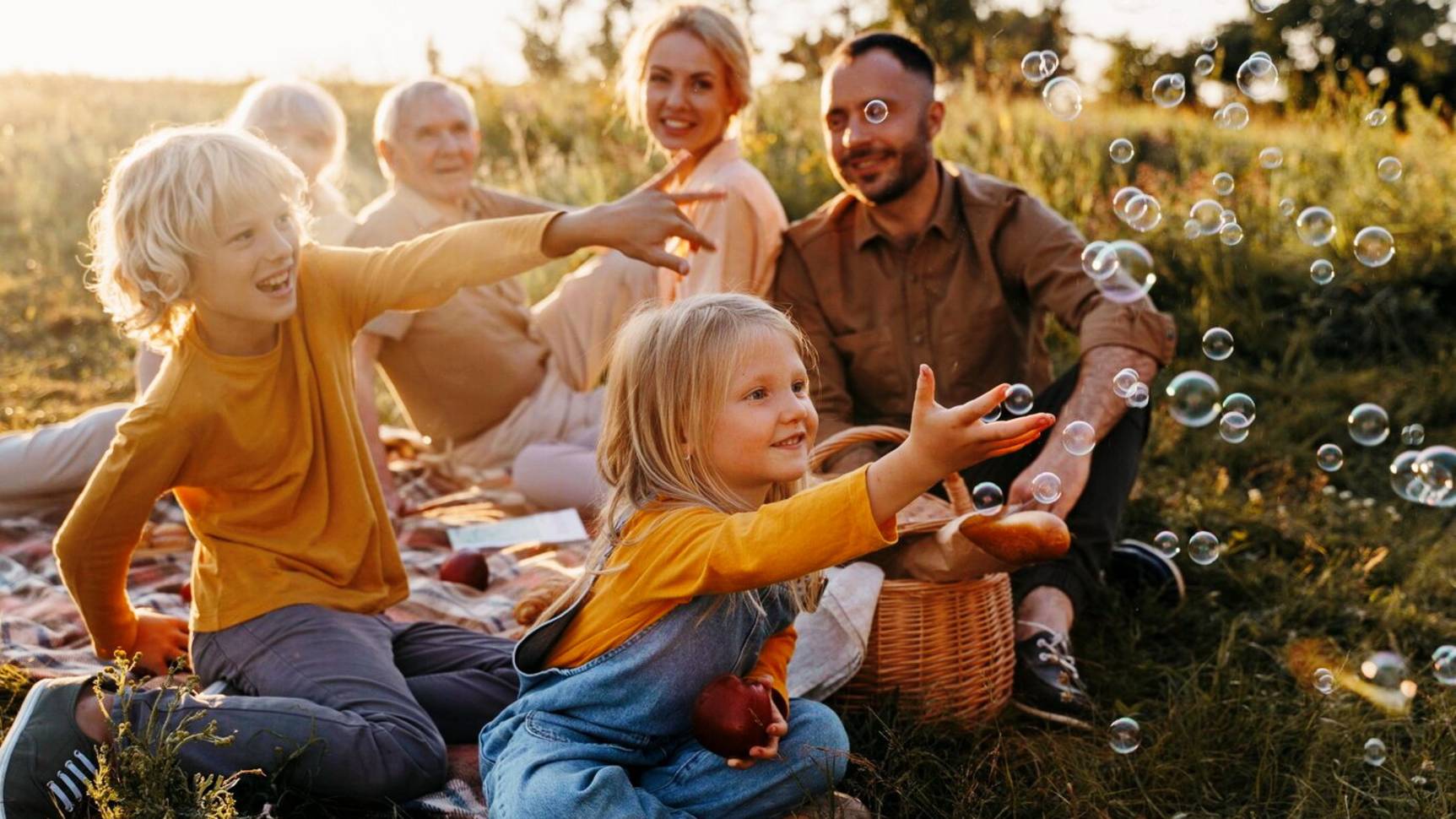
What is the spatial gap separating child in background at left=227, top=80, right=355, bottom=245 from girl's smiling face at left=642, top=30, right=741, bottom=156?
120cm

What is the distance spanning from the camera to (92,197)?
955 cm

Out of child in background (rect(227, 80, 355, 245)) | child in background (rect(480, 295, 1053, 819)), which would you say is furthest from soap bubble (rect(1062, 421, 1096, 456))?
child in background (rect(227, 80, 355, 245))

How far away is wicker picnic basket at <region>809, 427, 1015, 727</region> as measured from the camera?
2838 millimetres

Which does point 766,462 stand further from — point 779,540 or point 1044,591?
point 1044,591

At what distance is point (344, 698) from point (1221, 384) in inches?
172

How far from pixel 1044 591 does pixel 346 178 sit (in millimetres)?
6851

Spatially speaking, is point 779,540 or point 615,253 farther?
point 615,253

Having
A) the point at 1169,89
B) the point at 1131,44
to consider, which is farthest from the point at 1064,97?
the point at 1131,44

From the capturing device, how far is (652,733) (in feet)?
7.30

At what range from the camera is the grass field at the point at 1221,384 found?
2.64 m

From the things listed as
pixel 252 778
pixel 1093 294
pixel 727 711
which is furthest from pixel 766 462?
pixel 1093 294

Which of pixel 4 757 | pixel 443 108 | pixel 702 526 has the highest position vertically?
pixel 443 108

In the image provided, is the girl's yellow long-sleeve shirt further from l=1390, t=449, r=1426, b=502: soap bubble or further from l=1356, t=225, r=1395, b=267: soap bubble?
l=1356, t=225, r=1395, b=267: soap bubble

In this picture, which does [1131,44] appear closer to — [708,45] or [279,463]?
[708,45]
